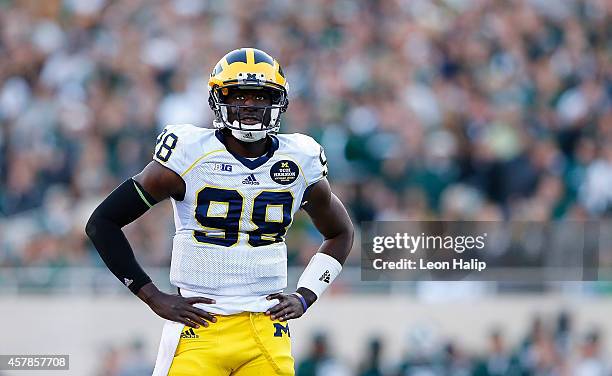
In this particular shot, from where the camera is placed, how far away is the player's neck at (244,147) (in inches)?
195

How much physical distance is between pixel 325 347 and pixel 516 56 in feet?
13.8

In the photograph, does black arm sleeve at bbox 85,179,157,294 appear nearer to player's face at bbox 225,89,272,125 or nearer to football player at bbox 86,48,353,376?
football player at bbox 86,48,353,376

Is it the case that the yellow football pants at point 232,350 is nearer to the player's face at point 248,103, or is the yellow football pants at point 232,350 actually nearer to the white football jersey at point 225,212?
the white football jersey at point 225,212

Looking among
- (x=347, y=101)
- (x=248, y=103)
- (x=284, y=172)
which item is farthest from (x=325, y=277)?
(x=347, y=101)

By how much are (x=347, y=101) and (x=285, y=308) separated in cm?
652

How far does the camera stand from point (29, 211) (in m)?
10.3

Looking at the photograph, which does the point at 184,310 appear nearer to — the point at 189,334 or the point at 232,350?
the point at 189,334

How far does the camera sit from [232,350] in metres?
4.85

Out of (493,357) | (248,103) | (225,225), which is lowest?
(493,357)

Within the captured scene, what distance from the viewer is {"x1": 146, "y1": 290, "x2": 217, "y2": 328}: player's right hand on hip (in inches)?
191

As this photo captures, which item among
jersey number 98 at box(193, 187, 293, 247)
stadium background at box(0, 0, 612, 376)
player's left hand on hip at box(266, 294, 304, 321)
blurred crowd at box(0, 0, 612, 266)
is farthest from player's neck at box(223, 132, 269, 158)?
blurred crowd at box(0, 0, 612, 266)

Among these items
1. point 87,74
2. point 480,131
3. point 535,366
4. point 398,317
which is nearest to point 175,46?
point 87,74

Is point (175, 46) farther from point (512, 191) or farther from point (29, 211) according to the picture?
point (512, 191)

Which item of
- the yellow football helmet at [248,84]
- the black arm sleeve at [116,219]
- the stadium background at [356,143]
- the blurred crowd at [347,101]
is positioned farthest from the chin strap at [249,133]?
the blurred crowd at [347,101]
